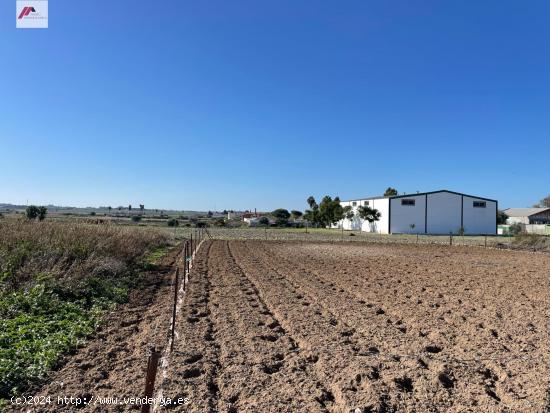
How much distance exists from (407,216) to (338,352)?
49767mm

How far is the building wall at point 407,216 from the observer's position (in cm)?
5212

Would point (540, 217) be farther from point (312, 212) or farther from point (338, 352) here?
point (338, 352)

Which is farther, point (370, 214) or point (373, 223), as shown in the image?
point (373, 223)

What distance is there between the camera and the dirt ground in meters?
4.03

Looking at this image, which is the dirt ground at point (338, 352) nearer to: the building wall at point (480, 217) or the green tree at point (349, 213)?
the building wall at point (480, 217)

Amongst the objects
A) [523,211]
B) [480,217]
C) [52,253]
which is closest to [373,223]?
[480,217]

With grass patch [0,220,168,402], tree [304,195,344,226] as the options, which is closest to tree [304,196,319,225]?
tree [304,195,344,226]

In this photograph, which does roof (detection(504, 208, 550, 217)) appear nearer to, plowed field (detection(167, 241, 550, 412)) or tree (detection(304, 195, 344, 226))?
tree (detection(304, 195, 344, 226))

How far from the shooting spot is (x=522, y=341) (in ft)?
19.7


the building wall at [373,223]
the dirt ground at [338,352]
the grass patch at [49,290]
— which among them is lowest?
the dirt ground at [338,352]

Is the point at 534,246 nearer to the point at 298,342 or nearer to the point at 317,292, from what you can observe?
the point at 317,292

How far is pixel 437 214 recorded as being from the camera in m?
53.3

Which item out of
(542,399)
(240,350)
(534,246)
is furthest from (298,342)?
(534,246)

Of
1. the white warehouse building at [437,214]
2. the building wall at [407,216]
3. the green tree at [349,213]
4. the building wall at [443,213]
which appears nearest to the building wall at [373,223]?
the white warehouse building at [437,214]
